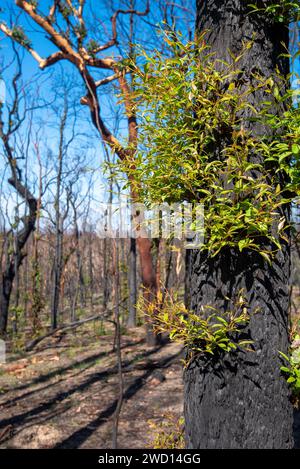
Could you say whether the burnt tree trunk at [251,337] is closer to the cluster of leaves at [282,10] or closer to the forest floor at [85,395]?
the cluster of leaves at [282,10]

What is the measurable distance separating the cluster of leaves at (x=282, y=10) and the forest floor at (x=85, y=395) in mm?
3142

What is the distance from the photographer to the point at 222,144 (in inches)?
72.0

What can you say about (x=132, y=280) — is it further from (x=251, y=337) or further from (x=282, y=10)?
(x=282, y=10)

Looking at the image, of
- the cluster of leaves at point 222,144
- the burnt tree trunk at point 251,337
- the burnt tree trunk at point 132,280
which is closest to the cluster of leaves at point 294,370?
the burnt tree trunk at point 251,337

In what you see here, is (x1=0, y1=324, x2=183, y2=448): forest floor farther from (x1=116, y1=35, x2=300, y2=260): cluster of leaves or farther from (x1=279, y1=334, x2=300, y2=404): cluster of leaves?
(x1=116, y1=35, x2=300, y2=260): cluster of leaves

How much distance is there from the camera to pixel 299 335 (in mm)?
2059

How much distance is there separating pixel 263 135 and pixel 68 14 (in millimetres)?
8502

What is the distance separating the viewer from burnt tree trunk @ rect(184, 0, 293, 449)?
173 centimetres

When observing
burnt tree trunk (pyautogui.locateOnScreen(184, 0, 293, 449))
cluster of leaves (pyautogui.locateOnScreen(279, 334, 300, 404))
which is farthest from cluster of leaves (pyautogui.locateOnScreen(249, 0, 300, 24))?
cluster of leaves (pyautogui.locateOnScreen(279, 334, 300, 404))

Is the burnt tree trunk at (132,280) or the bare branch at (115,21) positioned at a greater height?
the bare branch at (115,21)

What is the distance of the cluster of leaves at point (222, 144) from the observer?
1.72m
